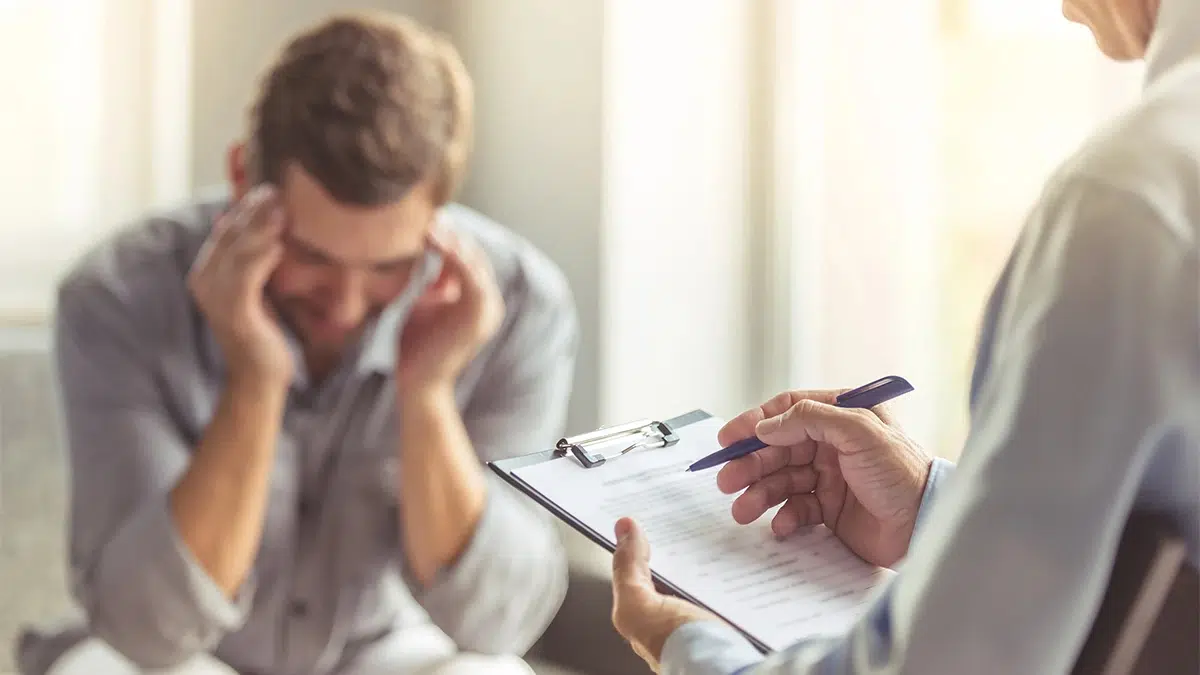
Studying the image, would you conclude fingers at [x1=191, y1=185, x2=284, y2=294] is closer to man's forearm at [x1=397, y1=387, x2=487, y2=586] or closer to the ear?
the ear

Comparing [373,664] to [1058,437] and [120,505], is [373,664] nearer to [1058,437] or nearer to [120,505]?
[120,505]

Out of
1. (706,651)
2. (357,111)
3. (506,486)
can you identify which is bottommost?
(506,486)

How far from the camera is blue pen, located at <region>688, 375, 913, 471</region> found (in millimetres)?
563

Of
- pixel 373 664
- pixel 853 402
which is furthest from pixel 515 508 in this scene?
pixel 853 402

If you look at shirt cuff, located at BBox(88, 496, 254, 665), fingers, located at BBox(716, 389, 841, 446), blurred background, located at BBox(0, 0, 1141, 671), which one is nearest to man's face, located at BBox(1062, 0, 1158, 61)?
fingers, located at BBox(716, 389, 841, 446)

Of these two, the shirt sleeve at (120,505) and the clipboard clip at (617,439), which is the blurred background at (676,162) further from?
the clipboard clip at (617,439)

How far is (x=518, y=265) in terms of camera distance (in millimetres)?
921

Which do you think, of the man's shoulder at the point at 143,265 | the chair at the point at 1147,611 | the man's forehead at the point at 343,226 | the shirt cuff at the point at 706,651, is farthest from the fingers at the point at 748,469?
the man's shoulder at the point at 143,265

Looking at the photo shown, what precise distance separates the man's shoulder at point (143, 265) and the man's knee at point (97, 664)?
0.80 ft

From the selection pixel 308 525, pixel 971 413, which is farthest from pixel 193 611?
pixel 971 413

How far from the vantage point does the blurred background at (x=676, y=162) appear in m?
0.74

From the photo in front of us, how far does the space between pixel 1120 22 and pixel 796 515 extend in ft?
0.95

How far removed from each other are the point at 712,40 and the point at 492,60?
257mm

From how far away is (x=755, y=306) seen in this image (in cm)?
109
